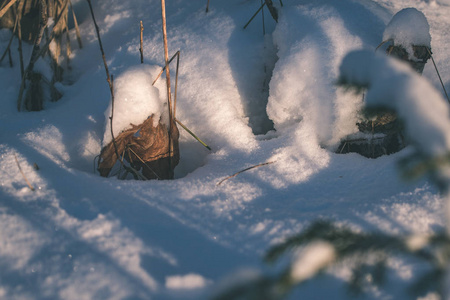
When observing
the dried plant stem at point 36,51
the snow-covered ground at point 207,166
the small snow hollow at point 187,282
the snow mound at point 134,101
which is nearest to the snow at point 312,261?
the snow-covered ground at point 207,166

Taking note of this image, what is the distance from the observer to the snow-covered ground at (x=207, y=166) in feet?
3.18

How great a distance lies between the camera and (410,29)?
146cm

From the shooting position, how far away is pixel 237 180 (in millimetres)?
1402

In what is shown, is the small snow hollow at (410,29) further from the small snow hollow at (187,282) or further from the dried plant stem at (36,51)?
the dried plant stem at (36,51)

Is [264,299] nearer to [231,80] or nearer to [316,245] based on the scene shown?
[316,245]

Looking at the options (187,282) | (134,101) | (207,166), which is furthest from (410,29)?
(187,282)

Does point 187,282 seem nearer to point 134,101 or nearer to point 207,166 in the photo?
point 207,166

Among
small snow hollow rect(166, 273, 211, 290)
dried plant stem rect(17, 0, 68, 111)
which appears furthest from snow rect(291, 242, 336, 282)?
dried plant stem rect(17, 0, 68, 111)

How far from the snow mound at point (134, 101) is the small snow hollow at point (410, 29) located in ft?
3.67

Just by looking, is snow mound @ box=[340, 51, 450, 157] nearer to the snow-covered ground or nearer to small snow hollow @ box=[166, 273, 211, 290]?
the snow-covered ground

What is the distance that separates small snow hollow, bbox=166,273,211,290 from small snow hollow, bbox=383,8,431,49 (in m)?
1.30

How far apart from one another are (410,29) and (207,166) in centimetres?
105

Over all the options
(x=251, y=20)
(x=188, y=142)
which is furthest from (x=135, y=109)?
(x=251, y=20)

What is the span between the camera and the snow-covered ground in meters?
0.97
